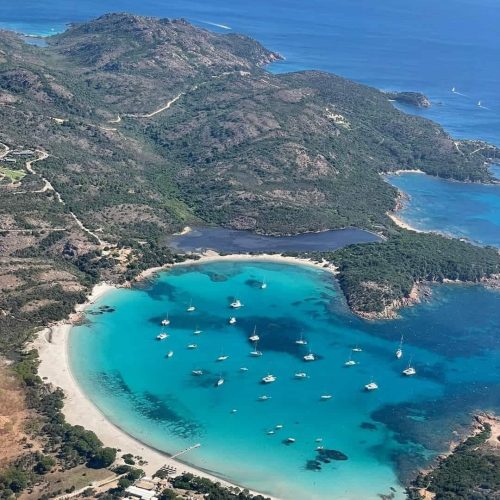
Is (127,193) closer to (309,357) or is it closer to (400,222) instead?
(400,222)

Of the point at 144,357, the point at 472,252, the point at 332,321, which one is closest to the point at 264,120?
the point at 472,252

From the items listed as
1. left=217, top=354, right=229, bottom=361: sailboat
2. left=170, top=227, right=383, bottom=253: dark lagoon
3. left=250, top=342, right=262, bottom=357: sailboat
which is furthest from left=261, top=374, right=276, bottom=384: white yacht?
left=170, top=227, right=383, bottom=253: dark lagoon

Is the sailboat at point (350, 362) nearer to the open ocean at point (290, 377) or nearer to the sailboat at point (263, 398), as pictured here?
the open ocean at point (290, 377)

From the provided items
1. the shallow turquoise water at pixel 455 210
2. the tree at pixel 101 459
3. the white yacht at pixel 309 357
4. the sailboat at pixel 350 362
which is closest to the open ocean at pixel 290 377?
the sailboat at pixel 350 362

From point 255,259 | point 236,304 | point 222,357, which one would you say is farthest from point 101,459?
point 255,259

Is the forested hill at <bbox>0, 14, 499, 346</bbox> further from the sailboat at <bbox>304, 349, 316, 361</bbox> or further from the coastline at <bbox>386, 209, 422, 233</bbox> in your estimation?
the sailboat at <bbox>304, 349, 316, 361</bbox>

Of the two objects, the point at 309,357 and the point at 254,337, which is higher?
the point at 254,337
